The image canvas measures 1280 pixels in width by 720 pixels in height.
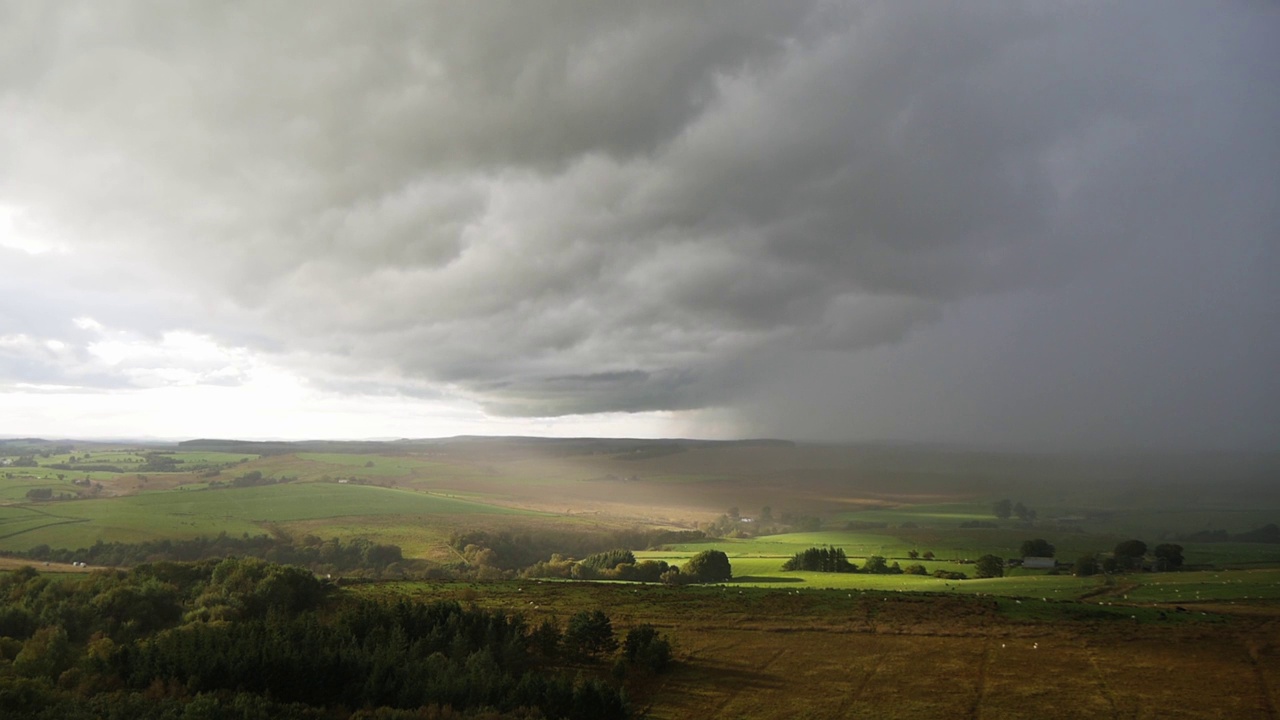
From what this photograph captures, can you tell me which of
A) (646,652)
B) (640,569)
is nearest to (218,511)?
(640,569)

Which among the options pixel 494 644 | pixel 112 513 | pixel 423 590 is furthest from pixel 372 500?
pixel 494 644

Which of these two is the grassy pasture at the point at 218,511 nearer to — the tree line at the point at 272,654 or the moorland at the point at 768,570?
the moorland at the point at 768,570

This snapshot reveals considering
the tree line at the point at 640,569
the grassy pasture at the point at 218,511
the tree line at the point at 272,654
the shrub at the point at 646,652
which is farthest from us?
the grassy pasture at the point at 218,511

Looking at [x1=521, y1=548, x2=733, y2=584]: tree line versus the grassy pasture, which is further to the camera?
the grassy pasture

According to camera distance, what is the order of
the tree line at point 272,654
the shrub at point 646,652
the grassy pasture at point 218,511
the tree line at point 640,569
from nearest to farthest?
the tree line at point 272,654 → the shrub at point 646,652 → the tree line at point 640,569 → the grassy pasture at point 218,511

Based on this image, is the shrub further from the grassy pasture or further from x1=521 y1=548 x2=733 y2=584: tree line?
the grassy pasture

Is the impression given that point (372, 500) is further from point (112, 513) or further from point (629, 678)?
point (629, 678)

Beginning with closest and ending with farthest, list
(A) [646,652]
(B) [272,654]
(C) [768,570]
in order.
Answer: (B) [272,654]
(A) [646,652]
(C) [768,570]

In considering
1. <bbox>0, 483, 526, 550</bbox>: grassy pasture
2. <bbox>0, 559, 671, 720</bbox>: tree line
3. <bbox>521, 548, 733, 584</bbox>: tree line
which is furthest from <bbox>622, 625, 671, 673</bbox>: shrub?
<bbox>0, 483, 526, 550</bbox>: grassy pasture

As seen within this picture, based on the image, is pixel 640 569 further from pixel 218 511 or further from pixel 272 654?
pixel 218 511

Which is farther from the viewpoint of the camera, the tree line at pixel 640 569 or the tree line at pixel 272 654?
the tree line at pixel 640 569

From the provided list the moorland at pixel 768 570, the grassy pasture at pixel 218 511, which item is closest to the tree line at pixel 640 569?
the moorland at pixel 768 570

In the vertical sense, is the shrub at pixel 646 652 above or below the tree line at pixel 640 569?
above

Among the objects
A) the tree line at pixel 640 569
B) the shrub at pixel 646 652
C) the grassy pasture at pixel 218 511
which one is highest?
the shrub at pixel 646 652
